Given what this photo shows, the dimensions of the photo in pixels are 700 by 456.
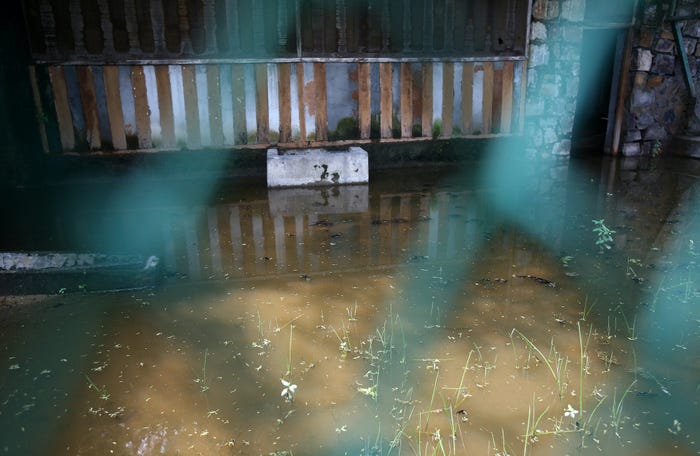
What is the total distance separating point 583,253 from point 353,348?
2.40 m

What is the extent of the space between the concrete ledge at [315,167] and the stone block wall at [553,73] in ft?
9.24

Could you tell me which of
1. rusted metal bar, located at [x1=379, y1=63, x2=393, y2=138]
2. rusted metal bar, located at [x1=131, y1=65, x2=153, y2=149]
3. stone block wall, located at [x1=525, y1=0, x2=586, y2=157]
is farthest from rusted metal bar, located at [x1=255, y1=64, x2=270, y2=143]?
stone block wall, located at [x1=525, y1=0, x2=586, y2=157]

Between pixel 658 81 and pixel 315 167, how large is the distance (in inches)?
221

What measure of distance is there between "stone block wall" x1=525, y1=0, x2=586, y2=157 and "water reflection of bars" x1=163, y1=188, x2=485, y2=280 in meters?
2.35

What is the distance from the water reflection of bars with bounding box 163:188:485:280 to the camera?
4188 millimetres

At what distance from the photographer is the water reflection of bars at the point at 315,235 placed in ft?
13.7

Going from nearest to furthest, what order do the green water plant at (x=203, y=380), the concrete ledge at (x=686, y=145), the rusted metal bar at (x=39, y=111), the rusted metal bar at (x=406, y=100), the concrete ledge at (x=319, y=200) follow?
1. the green water plant at (x=203, y=380)
2. the concrete ledge at (x=319, y=200)
3. the rusted metal bar at (x=39, y=111)
4. the rusted metal bar at (x=406, y=100)
5. the concrete ledge at (x=686, y=145)

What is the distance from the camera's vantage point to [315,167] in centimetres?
645

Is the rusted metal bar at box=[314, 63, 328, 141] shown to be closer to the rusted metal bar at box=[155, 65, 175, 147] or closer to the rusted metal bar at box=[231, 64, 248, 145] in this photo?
the rusted metal bar at box=[231, 64, 248, 145]

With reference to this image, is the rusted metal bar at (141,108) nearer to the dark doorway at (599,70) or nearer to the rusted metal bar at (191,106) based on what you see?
the rusted metal bar at (191,106)

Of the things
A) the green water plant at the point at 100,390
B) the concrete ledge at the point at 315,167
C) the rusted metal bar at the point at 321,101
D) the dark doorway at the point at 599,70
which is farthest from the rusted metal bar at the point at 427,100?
the green water plant at the point at 100,390

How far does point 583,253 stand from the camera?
4344 millimetres

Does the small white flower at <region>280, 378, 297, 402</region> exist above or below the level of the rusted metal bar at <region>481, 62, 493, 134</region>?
below

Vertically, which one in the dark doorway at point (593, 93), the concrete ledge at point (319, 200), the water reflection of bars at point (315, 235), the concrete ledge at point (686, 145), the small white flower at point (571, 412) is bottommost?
the small white flower at point (571, 412)
